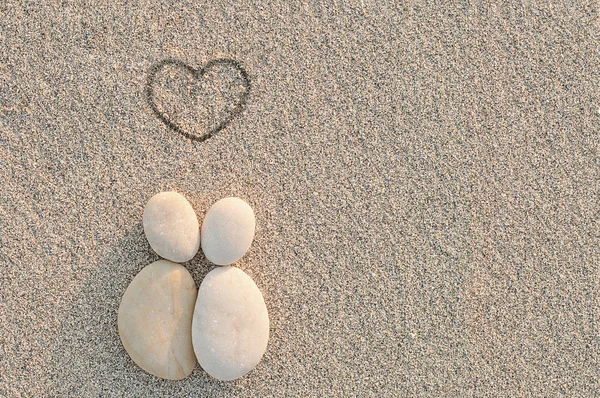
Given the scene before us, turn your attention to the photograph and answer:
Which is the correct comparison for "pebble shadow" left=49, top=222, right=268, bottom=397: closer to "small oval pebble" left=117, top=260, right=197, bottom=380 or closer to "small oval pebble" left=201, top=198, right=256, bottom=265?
"small oval pebble" left=117, top=260, right=197, bottom=380

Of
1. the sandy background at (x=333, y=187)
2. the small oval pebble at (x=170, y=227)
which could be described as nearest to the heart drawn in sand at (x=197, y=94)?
the sandy background at (x=333, y=187)

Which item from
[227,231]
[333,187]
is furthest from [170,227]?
[333,187]

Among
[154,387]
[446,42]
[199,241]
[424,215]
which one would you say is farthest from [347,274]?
[446,42]

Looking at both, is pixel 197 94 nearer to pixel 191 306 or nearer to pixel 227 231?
pixel 227 231

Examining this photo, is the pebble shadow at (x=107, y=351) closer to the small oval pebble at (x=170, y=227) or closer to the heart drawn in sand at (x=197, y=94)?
the small oval pebble at (x=170, y=227)

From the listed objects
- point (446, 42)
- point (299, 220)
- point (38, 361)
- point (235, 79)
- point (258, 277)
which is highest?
point (446, 42)

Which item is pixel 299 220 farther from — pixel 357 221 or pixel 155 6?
pixel 155 6
